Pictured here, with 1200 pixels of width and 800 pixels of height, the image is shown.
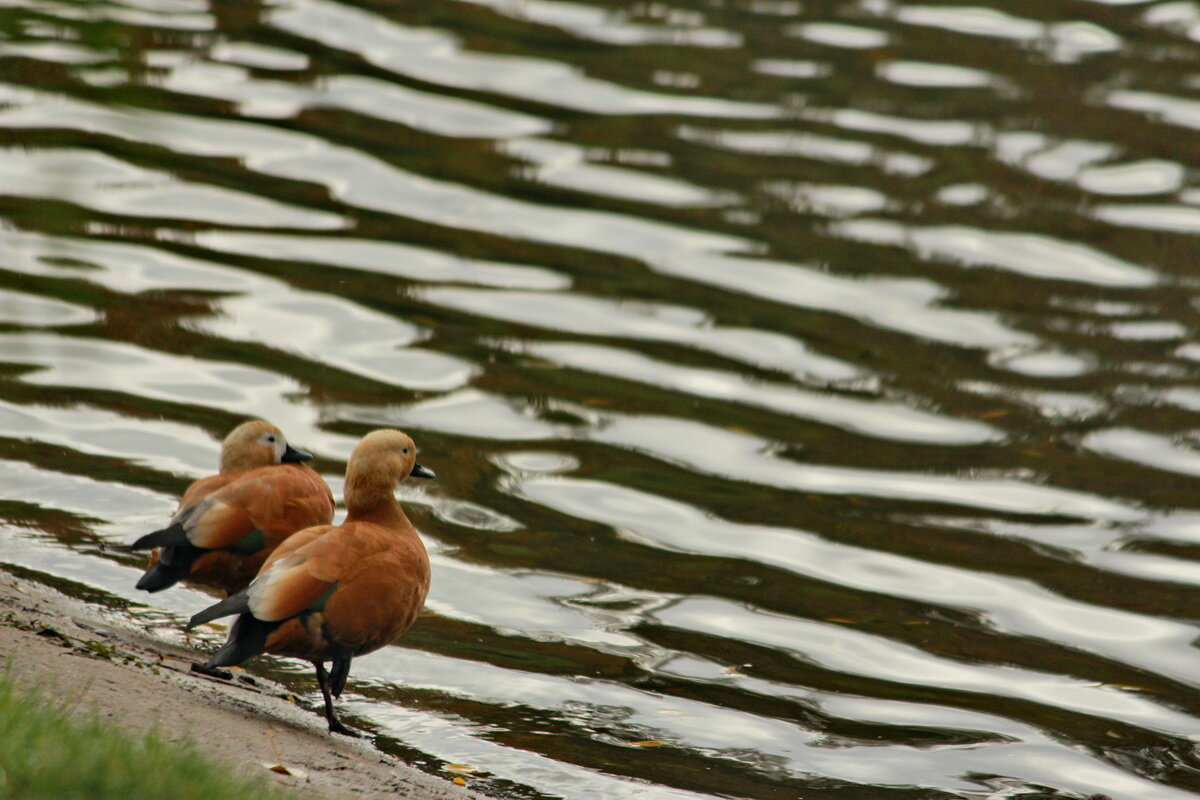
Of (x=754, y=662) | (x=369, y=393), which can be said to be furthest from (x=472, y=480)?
(x=754, y=662)

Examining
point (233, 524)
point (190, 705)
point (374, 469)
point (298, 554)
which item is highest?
point (374, 469)

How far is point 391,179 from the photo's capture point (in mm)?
10961

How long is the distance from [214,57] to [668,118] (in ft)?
11.5

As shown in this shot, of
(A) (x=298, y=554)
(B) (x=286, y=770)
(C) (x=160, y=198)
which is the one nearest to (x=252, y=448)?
(A) (x=298, y=554)

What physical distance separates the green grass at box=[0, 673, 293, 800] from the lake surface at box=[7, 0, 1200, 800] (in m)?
1.02

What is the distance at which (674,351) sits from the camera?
30.5 ft

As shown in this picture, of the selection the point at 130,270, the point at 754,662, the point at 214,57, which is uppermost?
the point at 214,57

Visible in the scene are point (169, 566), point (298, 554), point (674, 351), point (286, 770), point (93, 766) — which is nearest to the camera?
point (93, 766)

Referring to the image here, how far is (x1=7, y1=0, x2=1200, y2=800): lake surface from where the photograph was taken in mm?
5910

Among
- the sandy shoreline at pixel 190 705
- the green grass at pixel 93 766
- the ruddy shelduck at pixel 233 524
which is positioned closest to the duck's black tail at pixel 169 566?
the ruddy shelduck at pixel 233 524

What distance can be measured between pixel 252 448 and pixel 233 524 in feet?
1.48

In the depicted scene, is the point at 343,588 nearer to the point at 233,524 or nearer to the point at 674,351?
the point at 233,524

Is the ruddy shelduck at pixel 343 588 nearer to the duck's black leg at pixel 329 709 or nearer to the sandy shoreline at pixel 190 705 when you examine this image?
the duck's black leg at pixel 329 709

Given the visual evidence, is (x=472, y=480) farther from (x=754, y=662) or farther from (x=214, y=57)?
(x=214, y=57)
